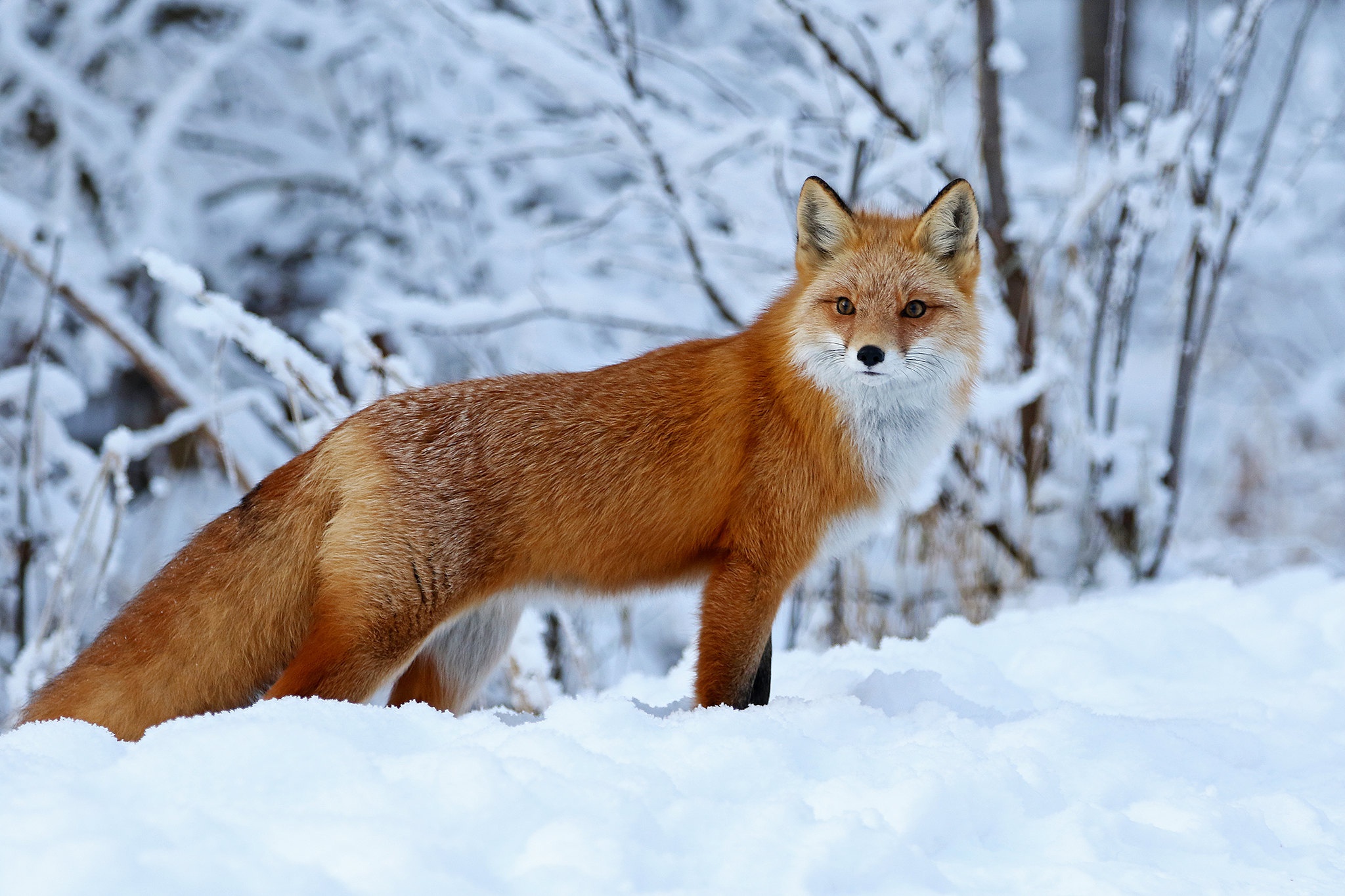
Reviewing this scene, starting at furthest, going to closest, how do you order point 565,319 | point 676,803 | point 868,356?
point 565,319 → point 868,356 → point 676,803

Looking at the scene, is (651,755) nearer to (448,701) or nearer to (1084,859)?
(1084,859)

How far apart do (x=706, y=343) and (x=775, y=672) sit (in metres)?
0.97

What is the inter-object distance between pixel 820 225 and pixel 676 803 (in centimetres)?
160

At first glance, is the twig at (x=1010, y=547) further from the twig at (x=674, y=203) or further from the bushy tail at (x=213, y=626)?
the bushy tail at (x=213, y=626)

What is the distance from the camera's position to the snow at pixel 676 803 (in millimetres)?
1377

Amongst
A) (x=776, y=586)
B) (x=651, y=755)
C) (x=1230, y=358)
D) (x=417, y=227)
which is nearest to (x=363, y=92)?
(x=417, y=227)

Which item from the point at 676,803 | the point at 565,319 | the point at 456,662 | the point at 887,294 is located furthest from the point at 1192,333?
the point at 676,803

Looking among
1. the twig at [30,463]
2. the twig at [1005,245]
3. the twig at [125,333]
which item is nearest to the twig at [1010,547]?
the twig at [1005,245]

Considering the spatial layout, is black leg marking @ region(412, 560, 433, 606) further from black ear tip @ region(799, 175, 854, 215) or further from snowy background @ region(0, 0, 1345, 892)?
black ear tip @ region(799, 175, 854, 215)

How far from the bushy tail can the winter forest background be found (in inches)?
46.2

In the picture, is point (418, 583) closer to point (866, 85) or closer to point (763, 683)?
point (763, 683)

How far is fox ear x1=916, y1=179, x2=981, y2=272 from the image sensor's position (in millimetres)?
2654

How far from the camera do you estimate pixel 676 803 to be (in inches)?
63.4

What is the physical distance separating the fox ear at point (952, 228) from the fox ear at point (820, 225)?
0.58 ft
